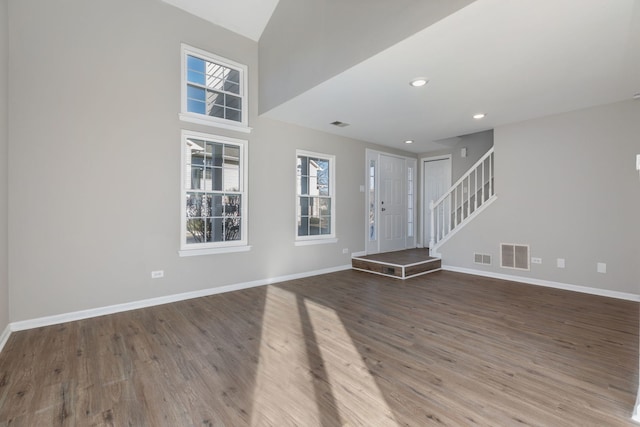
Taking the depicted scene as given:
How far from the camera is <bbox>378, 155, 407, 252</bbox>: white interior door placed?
21.4ft

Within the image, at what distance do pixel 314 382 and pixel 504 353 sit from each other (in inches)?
62.8

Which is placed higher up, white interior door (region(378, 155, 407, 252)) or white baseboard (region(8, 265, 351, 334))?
white interior door (region(378, 155, 407, 252))

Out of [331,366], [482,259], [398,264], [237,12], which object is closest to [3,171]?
[237,12]

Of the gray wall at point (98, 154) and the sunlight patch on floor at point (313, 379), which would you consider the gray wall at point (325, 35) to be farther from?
the sunlight patch on floor at point (313, 379)

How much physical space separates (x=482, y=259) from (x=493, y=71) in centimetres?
331

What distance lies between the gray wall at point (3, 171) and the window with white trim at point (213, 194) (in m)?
1.58

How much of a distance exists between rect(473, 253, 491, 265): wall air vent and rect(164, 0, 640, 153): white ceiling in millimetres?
2219

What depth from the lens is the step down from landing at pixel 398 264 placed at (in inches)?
199

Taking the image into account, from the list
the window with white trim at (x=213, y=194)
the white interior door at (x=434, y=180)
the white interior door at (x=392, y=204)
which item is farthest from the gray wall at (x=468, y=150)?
the window with white trim at (x=213, y=194)

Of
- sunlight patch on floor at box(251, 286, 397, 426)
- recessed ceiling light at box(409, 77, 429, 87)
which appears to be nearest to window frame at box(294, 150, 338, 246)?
sunlight patch on floor at box(251, 286, 397, 426)

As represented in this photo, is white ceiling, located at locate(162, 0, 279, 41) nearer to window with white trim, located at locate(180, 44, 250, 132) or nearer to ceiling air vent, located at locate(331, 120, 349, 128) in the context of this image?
window with white trim, located at locate(180, 44, 250, 132)

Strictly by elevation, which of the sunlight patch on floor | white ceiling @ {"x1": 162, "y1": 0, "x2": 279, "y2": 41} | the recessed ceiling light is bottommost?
the sunlight patch on floor

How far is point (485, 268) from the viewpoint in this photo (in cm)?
511

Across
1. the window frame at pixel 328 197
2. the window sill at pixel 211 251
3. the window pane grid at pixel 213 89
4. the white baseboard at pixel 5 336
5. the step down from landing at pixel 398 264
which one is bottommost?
the white baseboard at pixel 5 336
